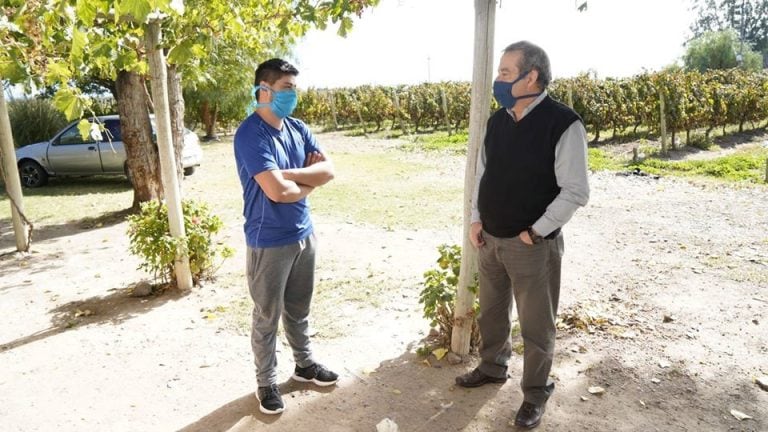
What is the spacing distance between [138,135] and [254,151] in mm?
6728

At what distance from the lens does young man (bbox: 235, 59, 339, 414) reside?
289 centimetres

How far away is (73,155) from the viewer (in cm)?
1284

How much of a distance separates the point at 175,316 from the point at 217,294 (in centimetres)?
57

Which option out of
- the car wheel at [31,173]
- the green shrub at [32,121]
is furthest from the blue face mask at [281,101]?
the green shrub at [32,121]

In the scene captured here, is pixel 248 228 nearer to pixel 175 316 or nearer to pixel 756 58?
pixel 175 316

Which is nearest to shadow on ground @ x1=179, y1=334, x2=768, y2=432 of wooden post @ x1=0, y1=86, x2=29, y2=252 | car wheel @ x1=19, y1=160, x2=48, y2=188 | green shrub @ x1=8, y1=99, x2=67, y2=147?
wooden post @ x1=0, y1=86, x2=29, y2=252

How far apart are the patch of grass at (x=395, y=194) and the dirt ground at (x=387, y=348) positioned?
1.39m

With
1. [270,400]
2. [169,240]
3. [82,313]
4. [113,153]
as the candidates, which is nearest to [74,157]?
[113,153]

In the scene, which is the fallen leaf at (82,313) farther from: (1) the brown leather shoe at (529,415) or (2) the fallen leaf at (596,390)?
(2) the fallen leaf at (596,390)

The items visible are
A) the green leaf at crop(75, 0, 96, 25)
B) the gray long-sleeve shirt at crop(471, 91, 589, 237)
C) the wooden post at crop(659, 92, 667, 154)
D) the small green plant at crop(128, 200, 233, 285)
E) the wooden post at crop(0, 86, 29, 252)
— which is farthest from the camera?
A: the wooden post at crop(659, 92, 667, 154)

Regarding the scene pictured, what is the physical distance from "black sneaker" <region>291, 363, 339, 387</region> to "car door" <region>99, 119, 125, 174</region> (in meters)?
10.6

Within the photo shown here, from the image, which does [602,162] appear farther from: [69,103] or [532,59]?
[69,103]

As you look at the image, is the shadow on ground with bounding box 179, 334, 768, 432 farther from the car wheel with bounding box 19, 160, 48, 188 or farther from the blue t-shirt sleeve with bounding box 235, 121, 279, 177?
the car wheel with bounding box 19, 160, 48, 188

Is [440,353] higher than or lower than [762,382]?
higher
